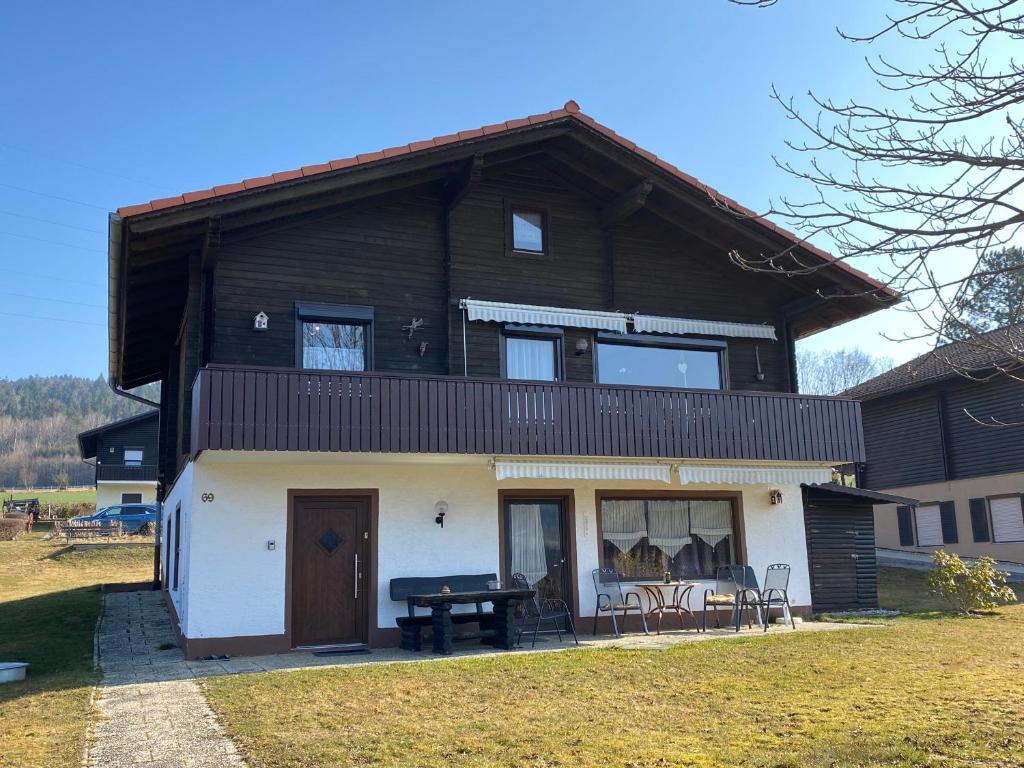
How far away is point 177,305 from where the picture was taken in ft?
53.5

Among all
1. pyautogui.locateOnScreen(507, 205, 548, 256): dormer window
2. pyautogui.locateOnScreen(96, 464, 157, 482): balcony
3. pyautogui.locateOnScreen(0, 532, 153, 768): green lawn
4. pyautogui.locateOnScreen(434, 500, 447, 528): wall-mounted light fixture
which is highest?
pyautogui.locateOnScreen(507, 205, 548, 256): dormer window

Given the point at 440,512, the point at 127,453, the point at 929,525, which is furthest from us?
the point at 127,453

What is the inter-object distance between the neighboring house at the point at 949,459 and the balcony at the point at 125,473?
33.8m

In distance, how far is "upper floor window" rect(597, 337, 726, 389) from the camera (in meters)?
16.1

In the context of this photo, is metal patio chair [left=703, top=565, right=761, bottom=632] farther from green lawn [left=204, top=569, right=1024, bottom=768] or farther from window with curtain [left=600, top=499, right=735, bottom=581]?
green lawn [left=204, top=569, right=1024, bottom=768]

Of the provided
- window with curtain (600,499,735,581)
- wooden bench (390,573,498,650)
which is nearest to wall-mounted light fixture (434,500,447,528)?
wooden bench (390,573,498,650)

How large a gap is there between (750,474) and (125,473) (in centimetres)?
3909

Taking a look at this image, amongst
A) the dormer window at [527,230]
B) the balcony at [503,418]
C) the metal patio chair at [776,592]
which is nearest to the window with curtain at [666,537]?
the metal patio chair at [776,592]

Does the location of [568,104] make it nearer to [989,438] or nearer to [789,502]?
[789,502]

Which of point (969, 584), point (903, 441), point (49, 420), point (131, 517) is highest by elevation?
point (49, 420)

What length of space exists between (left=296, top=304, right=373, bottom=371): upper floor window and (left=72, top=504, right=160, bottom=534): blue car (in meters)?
26.5

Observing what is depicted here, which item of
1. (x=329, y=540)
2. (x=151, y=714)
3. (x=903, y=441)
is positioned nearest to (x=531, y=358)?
(x=329, y=540)

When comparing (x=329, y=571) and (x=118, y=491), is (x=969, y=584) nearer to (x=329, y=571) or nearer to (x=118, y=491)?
(x=329, y=571)

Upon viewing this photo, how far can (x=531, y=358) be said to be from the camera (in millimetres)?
15508
